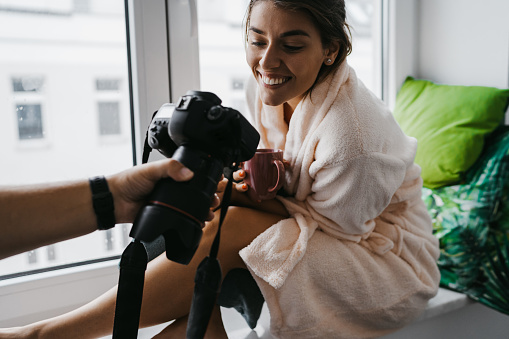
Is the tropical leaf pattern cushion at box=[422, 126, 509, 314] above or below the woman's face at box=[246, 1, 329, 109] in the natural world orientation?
below

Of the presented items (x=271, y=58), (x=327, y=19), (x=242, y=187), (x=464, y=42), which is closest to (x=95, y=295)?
(x=242, y=187)

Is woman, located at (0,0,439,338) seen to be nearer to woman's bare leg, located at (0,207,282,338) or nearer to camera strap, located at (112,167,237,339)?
woman's bare leg, located at (0,207,282,338)

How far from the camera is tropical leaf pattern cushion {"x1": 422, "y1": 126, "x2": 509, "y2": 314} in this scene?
1119 mm

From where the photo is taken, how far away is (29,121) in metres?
1.10

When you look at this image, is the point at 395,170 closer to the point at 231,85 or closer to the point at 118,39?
the point at 231,85

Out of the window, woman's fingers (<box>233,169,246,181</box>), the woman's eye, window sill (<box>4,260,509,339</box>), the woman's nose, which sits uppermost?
the woman's eye

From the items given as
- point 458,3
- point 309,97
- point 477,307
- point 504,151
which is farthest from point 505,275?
point 458,3

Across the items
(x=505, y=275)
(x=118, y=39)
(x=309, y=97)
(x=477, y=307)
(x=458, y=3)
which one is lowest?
(x=477, y=307)

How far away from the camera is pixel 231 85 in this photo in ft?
4.42

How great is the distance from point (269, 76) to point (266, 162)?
18cm

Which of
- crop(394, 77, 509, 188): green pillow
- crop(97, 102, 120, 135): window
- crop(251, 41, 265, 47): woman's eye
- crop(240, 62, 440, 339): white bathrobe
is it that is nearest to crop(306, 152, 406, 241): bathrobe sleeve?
crop(240, 62, 440, 339): white bathrobe

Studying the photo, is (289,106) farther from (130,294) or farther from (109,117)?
(130,294)

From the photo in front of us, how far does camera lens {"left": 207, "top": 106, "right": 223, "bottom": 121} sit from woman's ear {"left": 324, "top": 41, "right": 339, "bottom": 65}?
0.43 m

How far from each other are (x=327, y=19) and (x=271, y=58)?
14cm
